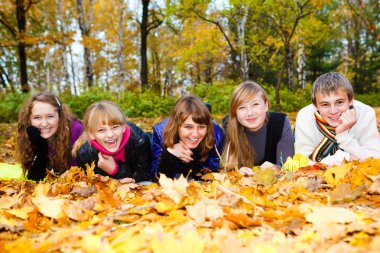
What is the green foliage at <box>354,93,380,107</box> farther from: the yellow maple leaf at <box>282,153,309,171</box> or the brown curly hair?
the brown curly hair

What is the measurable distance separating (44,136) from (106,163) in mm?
819

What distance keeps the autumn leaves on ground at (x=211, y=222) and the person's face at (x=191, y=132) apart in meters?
1.38

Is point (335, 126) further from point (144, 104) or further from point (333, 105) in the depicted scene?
point (144, 104)

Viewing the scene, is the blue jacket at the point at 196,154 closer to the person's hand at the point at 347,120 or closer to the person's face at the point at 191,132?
the person's face at the point at 191,132

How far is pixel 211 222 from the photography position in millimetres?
1179

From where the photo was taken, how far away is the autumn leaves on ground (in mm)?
957

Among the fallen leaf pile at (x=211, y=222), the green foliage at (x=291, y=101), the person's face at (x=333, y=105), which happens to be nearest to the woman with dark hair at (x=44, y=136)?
the fallen leaf pile at (x=211, y=222)

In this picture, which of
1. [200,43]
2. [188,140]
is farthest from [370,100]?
[188,140]

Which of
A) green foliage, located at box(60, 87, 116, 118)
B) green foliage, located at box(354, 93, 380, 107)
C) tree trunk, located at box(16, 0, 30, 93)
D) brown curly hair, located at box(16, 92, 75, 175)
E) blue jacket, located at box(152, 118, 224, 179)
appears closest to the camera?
blue jacket, located at box(152, 118, 224, 179)

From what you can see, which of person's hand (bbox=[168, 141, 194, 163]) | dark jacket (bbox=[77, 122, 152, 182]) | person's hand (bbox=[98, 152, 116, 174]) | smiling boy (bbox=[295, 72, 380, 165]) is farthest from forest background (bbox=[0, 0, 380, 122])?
person's hand (bbox=[98, 152, 116, 174])

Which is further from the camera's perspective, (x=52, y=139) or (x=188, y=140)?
(x=52, y=139)

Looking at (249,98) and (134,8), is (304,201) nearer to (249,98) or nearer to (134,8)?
(249,98)

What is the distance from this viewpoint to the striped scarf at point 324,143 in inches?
120

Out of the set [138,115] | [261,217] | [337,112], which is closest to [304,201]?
[261,217]
